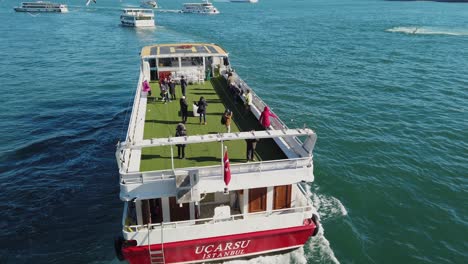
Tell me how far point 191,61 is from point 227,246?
1876 cm

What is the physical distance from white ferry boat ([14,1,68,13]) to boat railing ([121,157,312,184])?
5077 inches

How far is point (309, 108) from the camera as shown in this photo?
35219mm

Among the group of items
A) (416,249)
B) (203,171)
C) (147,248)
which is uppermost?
(203,171)

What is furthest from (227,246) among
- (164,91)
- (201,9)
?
(201,9)

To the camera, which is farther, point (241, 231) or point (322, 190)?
point (322, 190)

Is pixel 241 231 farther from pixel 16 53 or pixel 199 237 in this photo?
pixel 16 53

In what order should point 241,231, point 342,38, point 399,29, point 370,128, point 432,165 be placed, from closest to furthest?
point 241,231 → point 432,165 → point 370,128 → point 342,38 → point 399,29

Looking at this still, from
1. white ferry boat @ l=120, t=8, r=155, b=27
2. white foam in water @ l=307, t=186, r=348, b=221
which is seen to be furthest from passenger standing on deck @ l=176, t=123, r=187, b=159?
white ferry boat @ l=120, t=8, r=155, b=27

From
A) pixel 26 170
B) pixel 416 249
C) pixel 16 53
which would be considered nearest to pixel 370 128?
pixel 416 249

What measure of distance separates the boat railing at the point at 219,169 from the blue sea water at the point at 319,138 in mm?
4447

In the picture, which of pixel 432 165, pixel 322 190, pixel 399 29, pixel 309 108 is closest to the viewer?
pixel 322 190

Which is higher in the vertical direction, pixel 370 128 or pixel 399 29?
pixel 399 29

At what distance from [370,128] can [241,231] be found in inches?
801

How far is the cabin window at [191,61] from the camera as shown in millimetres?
29953
